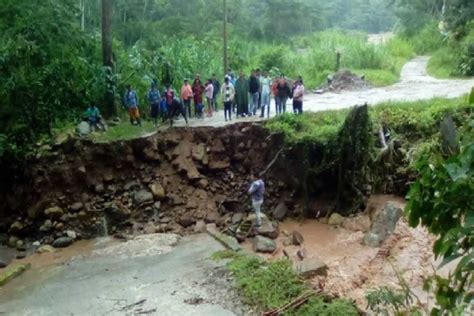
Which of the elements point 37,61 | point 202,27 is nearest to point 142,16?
point 202,27

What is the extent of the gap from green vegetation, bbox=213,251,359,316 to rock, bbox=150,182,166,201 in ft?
18.9

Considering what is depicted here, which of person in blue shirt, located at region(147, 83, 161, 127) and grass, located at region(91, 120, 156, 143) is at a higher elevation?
person in blue shirt, located at region(147, 83, 161, 127)

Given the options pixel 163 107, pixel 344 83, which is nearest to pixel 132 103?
pixel 163 107

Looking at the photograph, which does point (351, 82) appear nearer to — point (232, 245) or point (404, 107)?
point (404, 107)

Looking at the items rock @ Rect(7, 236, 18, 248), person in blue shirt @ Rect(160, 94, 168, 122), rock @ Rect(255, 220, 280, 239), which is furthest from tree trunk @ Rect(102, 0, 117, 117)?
rock @ Rect(255, 220, 280, 239)

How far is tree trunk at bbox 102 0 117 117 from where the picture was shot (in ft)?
62.6

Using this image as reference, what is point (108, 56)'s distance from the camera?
19.7m

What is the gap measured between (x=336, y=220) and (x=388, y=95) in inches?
289

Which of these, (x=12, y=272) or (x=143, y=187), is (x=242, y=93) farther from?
(x=12, y=272)

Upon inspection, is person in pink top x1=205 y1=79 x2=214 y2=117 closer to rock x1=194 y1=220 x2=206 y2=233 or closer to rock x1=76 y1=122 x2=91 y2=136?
rock x1=76 y1=122 x2=91 y2=136

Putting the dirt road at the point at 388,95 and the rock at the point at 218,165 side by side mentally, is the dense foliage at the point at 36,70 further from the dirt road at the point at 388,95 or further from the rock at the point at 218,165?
the rock at the point at 218,165

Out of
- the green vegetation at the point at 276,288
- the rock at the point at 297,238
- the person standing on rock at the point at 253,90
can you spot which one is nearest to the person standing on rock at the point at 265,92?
the person standing on rock at the point at 253,90

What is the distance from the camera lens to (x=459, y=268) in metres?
2.41

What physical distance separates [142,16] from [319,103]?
20021 mm
